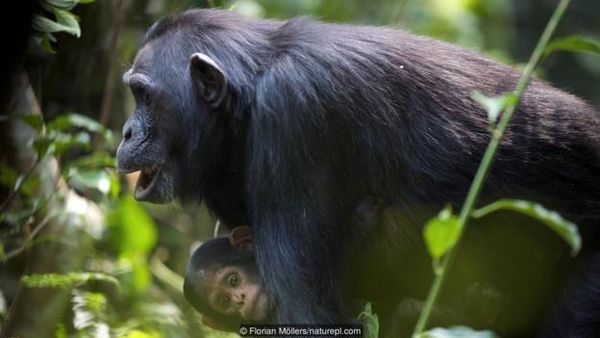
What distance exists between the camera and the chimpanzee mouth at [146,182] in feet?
16.0

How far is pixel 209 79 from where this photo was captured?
4719 millimetres

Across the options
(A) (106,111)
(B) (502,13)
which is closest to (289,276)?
(A) (106,111)

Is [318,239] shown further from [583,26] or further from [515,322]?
[583,26]

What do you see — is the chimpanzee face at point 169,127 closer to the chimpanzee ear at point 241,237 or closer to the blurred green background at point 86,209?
the chimpanzee ear at point 241,237

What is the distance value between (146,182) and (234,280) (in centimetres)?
66

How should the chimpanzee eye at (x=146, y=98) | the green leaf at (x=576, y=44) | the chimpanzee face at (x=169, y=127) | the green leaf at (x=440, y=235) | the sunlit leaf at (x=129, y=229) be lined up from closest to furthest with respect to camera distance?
the green leaf at (x=440, y=235) → the green leaf at (x=576, y=44) → the chimpanzee face at (x=169, y=127) → the chimpanzee eye at (x=146, y=98) → the sunlit leaf at (x=129, y=229)

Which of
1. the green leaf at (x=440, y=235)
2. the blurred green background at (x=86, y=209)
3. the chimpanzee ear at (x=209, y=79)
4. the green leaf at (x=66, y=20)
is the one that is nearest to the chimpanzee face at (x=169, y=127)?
the chimpanzee ear at (x=209, y=79)

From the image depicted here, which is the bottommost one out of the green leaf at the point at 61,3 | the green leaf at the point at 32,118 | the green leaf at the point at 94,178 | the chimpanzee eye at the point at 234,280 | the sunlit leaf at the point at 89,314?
the sunlit leaf at the point at 89,314

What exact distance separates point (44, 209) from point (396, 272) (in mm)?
2111

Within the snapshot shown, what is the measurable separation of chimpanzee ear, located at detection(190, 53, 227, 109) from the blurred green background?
76 centimetres

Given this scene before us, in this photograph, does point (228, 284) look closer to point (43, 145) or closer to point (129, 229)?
point (43, 145)

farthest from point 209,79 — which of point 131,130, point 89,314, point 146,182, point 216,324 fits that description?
point 89,314

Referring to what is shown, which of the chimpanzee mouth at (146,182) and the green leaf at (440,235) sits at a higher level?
the green leaf at (440,235)

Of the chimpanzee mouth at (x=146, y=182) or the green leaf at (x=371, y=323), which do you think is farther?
the chimpanzee mouth at (x=146, y=182)
